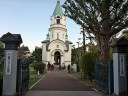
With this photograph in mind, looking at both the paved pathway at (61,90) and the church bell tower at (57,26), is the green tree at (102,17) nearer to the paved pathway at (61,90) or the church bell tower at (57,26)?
the paved pathway at (61,90)

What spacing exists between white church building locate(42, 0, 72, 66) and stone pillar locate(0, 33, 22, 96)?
28.8m

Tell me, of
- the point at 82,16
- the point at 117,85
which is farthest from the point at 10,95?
the point at 82,16

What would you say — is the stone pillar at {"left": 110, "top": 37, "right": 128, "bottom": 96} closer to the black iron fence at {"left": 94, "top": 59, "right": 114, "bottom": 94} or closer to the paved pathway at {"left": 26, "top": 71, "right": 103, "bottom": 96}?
the black iron fence at {"left": 94, "top": 59, "right": 114, "bottom": 94}

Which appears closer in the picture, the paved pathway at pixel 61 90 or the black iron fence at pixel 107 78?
the black iron fence at pixel 107 78

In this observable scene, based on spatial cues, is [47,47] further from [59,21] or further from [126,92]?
[126,92]

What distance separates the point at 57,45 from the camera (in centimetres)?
3672

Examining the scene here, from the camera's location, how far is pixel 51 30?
39156mm

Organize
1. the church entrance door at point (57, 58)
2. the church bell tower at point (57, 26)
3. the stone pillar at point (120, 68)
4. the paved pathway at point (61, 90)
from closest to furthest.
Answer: the stone pillar at point (120, 68) → the paved pathway at point (61, 90) → the church entrance door at point (57, 58) → the church bell tower at point (57, 26)

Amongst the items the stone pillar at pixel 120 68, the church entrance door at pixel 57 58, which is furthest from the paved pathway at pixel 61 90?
the church entrance door at pixel 57 58

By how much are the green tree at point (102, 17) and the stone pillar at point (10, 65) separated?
5484 mm

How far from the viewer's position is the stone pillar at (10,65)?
6.61 meters

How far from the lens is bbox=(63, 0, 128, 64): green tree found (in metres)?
8.99

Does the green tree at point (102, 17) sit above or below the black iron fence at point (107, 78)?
above

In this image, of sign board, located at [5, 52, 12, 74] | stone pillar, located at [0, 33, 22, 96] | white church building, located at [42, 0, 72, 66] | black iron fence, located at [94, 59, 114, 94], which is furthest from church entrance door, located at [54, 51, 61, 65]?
sign board, located at [5, 52, 12, 74]
